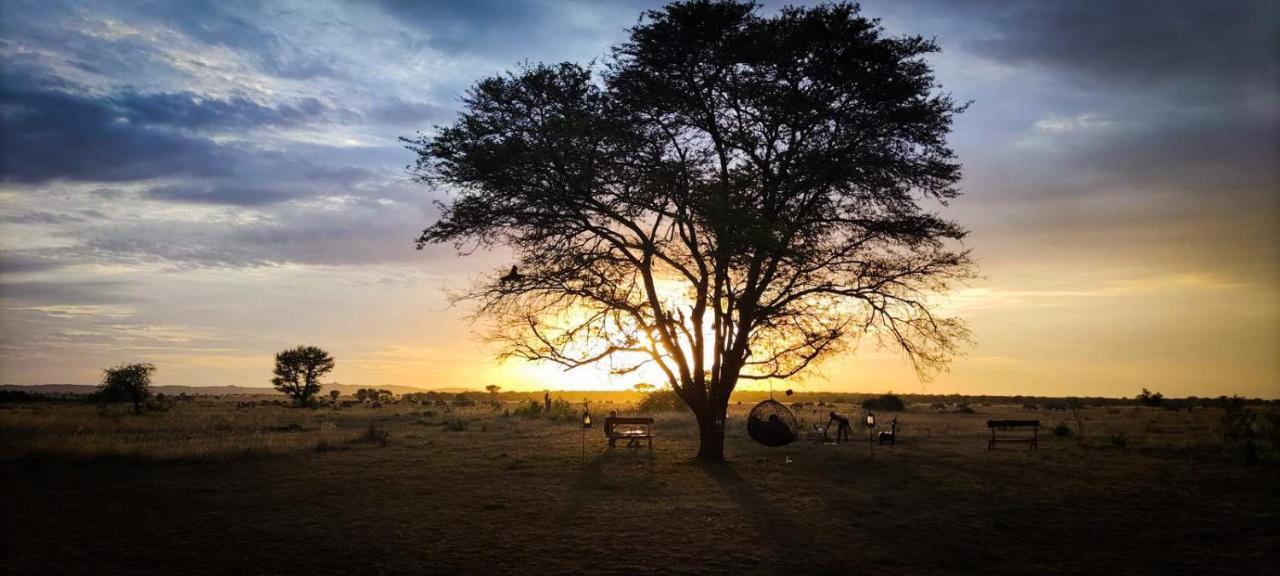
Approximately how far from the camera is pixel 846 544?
11977 mm

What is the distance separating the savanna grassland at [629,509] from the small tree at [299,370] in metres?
61.1

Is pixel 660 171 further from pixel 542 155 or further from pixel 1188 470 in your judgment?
pixel 1188 470

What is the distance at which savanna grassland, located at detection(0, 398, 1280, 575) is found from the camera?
431 inches

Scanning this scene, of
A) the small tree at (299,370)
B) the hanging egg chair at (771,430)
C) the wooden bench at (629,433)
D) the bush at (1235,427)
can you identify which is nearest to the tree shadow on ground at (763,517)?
the wooden bench at (629,433)

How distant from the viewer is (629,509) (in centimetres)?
1489

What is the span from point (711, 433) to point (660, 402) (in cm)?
3730

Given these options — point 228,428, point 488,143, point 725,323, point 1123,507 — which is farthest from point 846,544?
point 228,428

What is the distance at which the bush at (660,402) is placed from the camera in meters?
57.2

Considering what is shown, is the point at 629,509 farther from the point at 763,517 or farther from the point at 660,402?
the point at 660,402

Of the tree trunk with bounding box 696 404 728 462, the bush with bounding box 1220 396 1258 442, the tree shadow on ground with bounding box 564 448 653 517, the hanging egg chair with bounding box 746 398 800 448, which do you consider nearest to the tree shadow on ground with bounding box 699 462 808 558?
the tree shadow on ground with bounding box 564 448 653 517

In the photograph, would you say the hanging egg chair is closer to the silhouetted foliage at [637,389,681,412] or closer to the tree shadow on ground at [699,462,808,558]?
the tree shadow on ground at [699,462,808,558]

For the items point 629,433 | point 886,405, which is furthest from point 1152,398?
point 629,433

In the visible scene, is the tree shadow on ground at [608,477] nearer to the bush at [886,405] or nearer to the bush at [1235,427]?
the bush at [1235,427]

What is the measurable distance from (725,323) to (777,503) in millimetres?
6641
